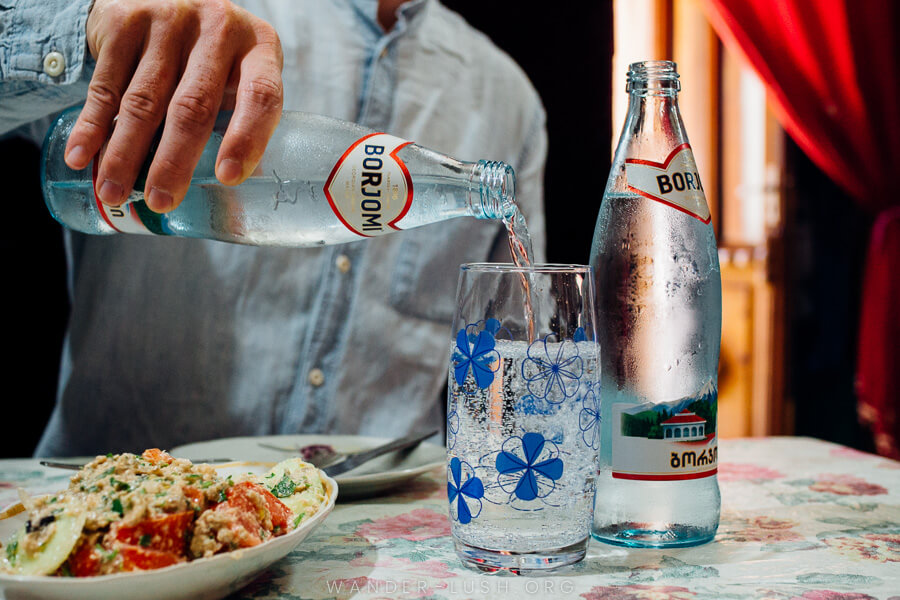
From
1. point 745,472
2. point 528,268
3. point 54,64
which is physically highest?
point 54,64

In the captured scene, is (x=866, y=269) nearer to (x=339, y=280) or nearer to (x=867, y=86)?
(x=867, y=86)

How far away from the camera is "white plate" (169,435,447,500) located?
0.75m

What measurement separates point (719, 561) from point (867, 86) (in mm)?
2981

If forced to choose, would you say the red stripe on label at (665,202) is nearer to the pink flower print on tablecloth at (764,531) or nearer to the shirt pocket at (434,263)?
the pink flower print on tablecloth at (764,531)

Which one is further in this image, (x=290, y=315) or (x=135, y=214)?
(x=290, y=315)

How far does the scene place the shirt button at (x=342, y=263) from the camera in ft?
4.49

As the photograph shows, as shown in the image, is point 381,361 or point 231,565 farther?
point 381,361

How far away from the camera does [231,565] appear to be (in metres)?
0.45

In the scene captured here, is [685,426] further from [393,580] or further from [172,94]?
[172,94]

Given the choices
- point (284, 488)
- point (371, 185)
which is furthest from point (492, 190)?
Result: point (284, 488)

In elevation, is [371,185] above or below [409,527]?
above

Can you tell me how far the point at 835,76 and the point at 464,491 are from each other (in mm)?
3033

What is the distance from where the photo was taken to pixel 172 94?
0.67m

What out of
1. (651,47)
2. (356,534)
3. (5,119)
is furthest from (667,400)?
(651,47)
